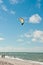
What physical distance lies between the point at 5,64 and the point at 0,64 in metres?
0.70

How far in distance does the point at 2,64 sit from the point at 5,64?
382 mm

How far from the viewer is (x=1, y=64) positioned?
1046 inches

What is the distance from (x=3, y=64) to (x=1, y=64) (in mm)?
252

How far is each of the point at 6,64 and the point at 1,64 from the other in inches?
24.6

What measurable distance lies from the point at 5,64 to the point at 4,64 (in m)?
0.13

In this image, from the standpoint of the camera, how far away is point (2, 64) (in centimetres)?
2661

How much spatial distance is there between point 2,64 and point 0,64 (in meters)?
0.34

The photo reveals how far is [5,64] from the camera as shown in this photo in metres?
26.6

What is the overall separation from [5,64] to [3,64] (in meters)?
0.25

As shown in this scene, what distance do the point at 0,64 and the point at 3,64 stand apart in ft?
1.55

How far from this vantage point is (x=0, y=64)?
2681 centimetres

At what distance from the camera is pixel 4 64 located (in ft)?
87.2
